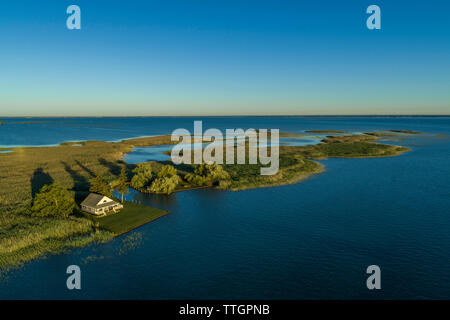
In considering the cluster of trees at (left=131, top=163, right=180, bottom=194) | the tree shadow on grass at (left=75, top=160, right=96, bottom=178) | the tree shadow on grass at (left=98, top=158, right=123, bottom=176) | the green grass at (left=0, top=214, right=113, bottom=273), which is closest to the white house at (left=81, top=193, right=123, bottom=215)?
the green grass at (left=0, top=214, right=113, bottom=273)

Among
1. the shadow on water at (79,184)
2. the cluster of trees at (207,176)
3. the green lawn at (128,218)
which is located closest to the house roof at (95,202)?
the green lawn at (128,218)

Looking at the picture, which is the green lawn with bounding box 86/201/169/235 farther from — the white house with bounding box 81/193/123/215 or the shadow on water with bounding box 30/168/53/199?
the shadow on water with bounding box 30/168/53/199

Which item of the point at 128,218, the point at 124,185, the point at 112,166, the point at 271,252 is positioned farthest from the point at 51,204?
the point at 112,166

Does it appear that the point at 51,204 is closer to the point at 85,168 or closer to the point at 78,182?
the point at 78,182

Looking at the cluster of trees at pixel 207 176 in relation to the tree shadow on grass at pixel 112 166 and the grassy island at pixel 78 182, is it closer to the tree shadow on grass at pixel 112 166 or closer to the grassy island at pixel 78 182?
the grassy island at pixel 78 182

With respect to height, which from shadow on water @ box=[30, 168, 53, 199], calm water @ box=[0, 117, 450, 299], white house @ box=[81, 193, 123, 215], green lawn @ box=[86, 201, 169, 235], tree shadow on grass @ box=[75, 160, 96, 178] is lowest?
calm water @ box=[0, 117, 450, 299]
